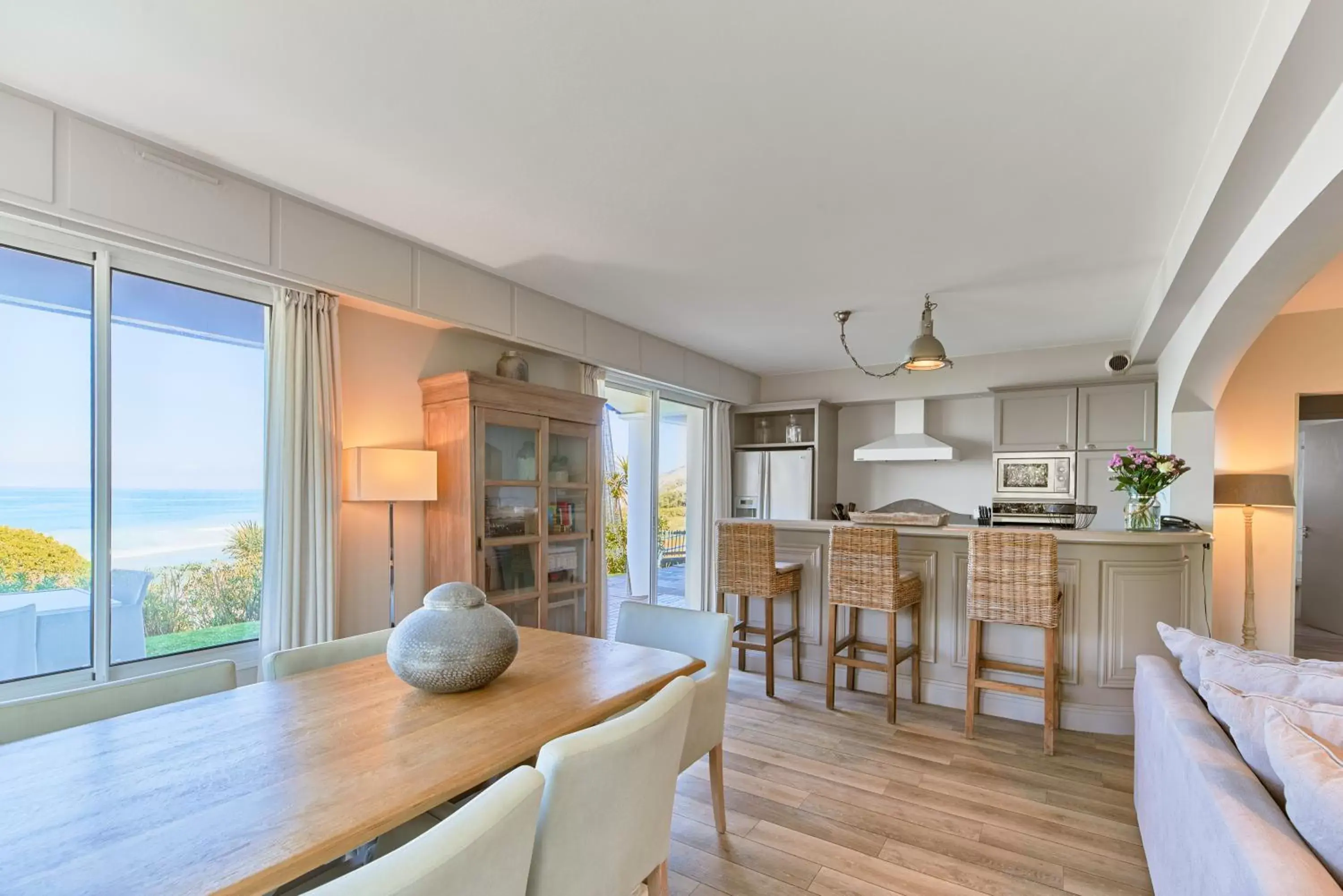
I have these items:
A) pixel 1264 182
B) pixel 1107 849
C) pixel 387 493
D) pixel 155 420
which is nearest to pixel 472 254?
pixel 387 493

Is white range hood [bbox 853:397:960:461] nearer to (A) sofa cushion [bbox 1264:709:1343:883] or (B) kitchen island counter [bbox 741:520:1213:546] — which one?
(B) kitchen island counter [bbox 741:520:1213:546]

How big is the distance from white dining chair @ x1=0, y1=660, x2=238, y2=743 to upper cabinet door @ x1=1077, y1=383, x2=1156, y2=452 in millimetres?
5782

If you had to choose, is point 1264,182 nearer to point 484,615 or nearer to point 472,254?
point 484,615

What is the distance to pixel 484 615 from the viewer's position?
1.71m

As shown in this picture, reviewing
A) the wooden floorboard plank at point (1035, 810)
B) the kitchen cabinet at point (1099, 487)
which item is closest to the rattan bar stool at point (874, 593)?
the wooden floorboard plank at point (1035, 810)

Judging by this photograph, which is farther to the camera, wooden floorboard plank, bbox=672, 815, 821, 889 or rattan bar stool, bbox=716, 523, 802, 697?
rattan bar stool, bbox=716, 523, 802, 697

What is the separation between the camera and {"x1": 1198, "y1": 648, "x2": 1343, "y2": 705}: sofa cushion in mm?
1464

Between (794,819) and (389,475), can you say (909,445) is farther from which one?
(389,475)

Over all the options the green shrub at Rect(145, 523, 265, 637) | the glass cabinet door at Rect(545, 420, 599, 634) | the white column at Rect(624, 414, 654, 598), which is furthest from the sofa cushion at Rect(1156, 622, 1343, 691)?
the white column at Rect(624, 414, 654, 598)

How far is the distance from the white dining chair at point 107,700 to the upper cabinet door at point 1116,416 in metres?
5.78

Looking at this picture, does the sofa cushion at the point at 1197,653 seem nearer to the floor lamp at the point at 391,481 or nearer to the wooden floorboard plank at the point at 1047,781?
the wooden floorboard plank at the point at 1047,781

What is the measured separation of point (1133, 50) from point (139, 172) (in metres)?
3.16

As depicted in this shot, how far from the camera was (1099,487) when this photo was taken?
5.07 metres

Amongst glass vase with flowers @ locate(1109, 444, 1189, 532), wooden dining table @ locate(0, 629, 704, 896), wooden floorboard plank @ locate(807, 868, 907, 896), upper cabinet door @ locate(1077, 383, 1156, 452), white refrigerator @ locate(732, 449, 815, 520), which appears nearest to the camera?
wooden dining table @ locate(0, 629, 704, 896)
